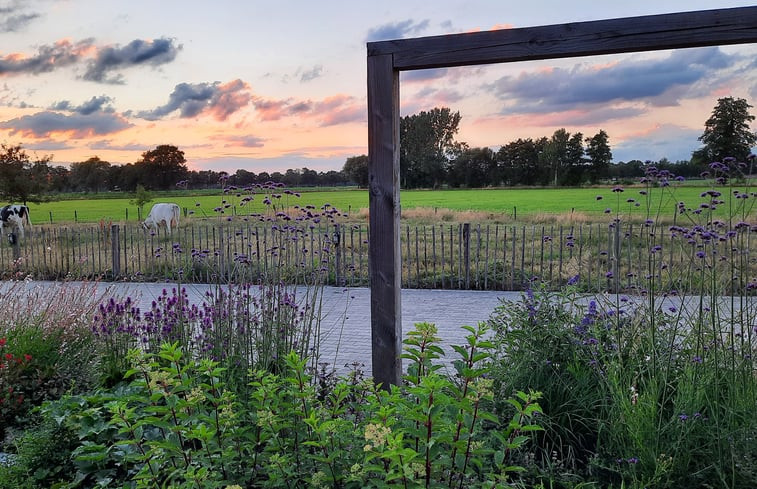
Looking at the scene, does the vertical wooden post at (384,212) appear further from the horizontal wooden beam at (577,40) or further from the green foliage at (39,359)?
the green foliage at (39,359)

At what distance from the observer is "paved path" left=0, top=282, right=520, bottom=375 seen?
6.33 m

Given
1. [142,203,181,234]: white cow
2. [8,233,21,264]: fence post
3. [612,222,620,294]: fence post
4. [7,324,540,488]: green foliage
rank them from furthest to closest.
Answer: [142,203,181,234]: white cow
[8,233,21,264]: fence post
[612,222,620,294]: fence post
[7,324,540,488]: green foliage

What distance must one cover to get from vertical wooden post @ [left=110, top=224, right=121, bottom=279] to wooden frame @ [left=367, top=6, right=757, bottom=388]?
11654 millimetres

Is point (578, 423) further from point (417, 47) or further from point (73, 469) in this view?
A: point (73, 469)

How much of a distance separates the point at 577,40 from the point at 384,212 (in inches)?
54.7

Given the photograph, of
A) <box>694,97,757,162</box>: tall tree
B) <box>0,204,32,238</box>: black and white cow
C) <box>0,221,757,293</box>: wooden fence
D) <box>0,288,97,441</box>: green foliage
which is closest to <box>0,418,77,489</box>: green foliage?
<box>0,288,97,441</box>: green foliage

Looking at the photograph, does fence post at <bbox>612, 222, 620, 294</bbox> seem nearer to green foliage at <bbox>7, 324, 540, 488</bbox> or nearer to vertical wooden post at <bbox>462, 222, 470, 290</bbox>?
green foliage at <bbox>7, 324, 540, 488</bbox>

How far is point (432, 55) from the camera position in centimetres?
322

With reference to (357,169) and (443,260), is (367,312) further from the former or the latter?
(357,169)

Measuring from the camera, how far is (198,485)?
74.8 inches

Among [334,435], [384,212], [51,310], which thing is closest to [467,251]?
[51,310]

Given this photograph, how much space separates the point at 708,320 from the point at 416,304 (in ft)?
20.1

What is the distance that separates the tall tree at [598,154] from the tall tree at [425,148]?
871 cm

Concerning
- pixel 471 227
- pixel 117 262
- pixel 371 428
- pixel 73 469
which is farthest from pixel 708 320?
pixel 117 262
